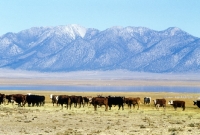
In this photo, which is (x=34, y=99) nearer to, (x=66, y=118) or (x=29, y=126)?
(x=66, y=118)

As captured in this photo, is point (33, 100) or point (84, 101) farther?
point (84, 101)

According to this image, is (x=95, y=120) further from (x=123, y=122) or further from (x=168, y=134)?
(x=168, y=134)

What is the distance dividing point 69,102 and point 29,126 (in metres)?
16.5

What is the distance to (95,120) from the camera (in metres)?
28.8

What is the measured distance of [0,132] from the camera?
22.5 metres

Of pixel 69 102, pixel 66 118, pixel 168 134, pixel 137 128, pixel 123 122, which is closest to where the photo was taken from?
pixel 168 134

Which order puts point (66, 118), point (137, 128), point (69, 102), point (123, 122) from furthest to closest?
point (69, 102) → point (66, 118) → point (123, 122) → point (137, 128)

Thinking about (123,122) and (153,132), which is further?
(123,122)

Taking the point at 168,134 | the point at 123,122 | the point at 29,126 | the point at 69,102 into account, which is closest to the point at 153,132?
the point at 168,134

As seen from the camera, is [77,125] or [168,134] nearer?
[168,134]

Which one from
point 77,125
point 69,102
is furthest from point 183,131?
point 69,102

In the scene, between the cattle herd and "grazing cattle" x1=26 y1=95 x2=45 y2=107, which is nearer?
Result: the cattle herd

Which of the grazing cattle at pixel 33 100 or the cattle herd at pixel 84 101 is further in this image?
the grazing cattle at pixel 33 100

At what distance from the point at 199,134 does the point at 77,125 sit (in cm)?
736
